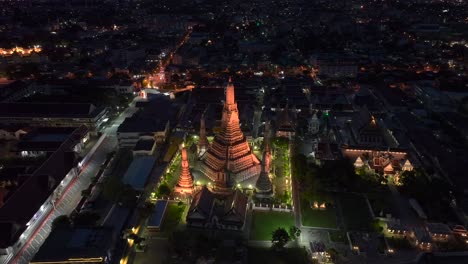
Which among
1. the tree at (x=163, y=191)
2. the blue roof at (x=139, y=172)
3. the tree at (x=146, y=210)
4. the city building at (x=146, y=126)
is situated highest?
the city building at (x=146, y=126)

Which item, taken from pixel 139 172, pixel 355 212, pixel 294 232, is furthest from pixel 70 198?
pixel 355 212

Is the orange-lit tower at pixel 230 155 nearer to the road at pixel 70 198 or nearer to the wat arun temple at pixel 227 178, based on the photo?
the wat arun temple at pixel 227 178

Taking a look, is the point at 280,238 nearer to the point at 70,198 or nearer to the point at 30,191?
the point at 70,198

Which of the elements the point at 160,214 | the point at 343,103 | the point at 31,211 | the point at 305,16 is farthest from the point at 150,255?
the point at 305,16

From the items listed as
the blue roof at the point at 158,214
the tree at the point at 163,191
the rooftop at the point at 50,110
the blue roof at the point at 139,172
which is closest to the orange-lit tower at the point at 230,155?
the tree at the point at 163,191

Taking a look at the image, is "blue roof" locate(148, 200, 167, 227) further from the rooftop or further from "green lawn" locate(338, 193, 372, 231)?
the rooftop

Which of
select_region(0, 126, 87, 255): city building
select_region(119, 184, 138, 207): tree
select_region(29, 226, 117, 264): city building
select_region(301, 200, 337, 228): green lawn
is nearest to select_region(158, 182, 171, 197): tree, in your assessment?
select_region(119, 184, 138, 207): tree
